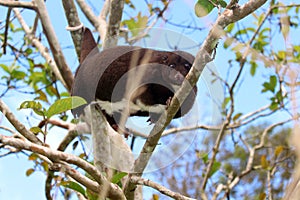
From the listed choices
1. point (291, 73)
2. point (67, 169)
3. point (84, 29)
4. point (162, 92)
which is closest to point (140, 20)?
point (84, 29)

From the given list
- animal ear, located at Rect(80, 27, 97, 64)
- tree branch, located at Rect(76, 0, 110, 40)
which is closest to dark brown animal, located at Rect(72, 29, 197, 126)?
animal ear, located at Rect(80, 27, 97, 64)

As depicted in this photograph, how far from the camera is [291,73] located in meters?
0.66

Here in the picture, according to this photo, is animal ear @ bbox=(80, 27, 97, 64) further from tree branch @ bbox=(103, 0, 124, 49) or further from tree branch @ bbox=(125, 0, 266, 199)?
tree branch @ bbox=(125, 0, 266, 199)

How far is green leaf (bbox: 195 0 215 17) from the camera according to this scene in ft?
4.35

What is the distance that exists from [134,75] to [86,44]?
0.52 meters

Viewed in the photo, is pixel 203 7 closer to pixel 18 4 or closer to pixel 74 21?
pixel 74 21

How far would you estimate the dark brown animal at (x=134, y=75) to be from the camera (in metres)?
1.80

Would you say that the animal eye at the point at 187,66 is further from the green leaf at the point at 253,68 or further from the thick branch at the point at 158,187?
the green leaf at the point at 253,68

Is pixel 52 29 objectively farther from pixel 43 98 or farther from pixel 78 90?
pixel 78 90

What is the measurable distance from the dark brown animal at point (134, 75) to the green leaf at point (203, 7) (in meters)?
0.43

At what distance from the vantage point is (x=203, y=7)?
1334 mm

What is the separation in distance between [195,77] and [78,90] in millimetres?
798

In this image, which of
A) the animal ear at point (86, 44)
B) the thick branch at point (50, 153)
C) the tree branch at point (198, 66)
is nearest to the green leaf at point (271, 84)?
the animal ear at point (86, 44)

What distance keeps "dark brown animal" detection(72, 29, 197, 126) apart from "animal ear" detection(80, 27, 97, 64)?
32 centimetres
